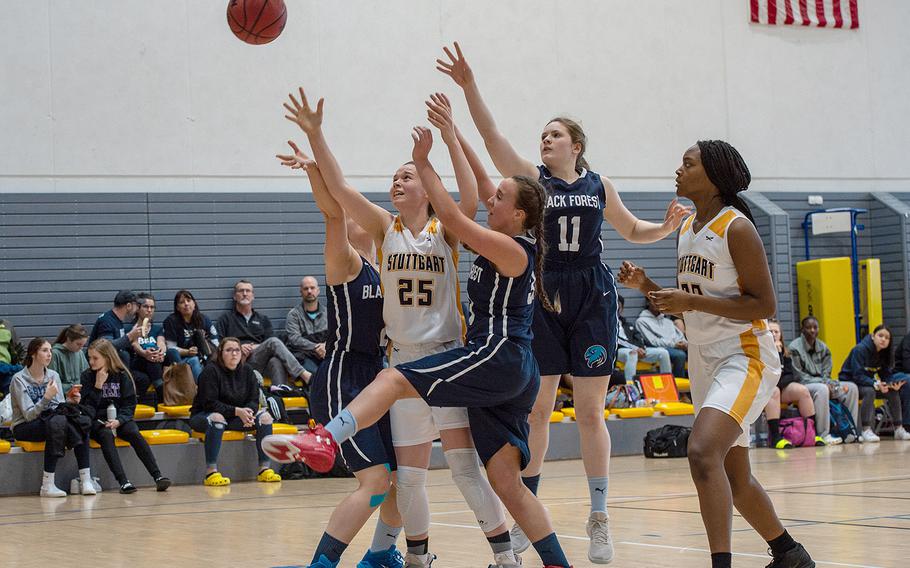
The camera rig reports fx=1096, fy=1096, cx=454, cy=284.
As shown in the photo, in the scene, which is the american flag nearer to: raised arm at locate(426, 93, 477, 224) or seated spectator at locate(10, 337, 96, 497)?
seated spectator at locate(10, 337, 96, 497)

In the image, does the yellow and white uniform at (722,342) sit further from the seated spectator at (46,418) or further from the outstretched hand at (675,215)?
the seated spectator at (46,418)

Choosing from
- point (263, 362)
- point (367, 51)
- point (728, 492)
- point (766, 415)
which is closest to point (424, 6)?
point (367, 51)

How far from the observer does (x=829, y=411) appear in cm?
1334

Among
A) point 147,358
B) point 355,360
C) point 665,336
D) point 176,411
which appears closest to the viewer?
point 355,360

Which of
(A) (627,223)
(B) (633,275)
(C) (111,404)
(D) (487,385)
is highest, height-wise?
(A) (627,223)

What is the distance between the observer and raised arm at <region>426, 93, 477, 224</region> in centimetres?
449

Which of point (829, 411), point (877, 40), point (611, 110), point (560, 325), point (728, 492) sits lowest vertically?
point (829, 411)

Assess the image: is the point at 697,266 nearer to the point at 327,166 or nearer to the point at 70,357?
the point at 327,166

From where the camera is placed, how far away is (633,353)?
13281 mm

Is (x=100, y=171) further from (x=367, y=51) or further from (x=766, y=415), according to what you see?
(x=766, y=415)

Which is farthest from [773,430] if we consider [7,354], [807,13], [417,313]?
[417,313]

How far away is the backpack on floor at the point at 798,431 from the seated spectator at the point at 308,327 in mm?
5462

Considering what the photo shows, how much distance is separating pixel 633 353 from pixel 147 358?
18.7ft

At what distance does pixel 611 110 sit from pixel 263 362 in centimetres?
635
